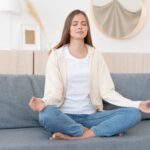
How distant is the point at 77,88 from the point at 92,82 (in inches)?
4.4

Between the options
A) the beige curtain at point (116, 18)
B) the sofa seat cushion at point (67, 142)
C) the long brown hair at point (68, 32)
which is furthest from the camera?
the beige curtain at point (116, 18)

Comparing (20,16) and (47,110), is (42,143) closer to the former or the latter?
(47,110)

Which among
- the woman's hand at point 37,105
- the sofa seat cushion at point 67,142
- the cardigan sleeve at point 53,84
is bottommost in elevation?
the sofa seat cushion at point 67,142

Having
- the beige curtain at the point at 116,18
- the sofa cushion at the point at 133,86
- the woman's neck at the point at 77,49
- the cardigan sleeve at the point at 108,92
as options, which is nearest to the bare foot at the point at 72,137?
the cardigan sleeve at the point at 108,92

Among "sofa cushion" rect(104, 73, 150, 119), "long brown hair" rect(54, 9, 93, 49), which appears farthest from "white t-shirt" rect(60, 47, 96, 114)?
"sofa cushion" rect(104, 73, 150, 119)

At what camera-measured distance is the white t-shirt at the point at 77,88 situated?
2264mm

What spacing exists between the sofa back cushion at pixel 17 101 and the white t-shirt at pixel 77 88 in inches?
9.9

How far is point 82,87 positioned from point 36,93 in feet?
1.10

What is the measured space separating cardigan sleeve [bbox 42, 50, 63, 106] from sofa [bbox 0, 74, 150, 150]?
0.20 metres

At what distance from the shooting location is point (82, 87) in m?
2.29

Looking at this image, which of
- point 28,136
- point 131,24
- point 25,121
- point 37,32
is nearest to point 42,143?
point 28,136

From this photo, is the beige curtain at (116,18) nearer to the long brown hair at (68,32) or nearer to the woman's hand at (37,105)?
the long brown hair at (68,32)

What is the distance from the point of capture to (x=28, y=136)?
2049mm

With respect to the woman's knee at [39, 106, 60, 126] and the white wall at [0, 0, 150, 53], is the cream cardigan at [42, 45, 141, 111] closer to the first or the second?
the woman's knee at [39, 106, 60, 126]
